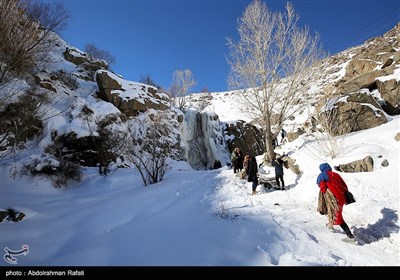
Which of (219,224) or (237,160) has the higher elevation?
(237,160)

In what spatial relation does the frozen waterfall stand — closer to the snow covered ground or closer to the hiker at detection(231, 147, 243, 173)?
the hiker at detection(231, 147, 243, 173)

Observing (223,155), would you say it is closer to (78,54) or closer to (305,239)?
(78,54)

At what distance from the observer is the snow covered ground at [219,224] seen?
3.46 meters

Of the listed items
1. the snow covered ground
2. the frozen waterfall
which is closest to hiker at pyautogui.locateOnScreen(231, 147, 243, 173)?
the snow covered ground

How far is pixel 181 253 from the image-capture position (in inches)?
132

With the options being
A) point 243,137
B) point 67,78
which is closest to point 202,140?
point 243,137

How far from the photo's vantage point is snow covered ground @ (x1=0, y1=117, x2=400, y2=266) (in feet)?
11.3

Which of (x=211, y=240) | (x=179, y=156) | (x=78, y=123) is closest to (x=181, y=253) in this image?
(x=211, y=240)

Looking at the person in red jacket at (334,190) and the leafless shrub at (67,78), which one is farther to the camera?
the leafless shrub at (67,78)

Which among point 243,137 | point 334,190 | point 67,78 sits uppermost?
point 67,78

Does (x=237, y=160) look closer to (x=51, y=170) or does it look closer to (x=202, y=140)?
(x=51, y=170)

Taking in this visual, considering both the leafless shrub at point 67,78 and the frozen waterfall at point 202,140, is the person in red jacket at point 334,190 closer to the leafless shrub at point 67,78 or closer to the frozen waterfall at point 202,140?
the frozen waterfall at point 202,140

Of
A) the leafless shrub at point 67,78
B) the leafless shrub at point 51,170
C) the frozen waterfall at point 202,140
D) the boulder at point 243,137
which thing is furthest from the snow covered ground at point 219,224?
the boulder at point 243,137

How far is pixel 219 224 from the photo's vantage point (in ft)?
14.7
